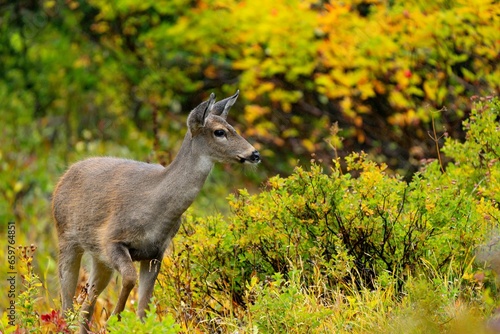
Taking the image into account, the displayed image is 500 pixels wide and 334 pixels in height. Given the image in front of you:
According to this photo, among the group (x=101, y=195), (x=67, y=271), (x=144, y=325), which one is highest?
(x=144, y=325)

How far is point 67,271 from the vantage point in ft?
26.0

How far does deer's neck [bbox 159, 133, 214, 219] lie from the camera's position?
23.0 ft

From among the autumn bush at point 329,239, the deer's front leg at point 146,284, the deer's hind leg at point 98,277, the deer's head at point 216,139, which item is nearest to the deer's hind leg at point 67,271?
the deer's hind leg at point 98,277

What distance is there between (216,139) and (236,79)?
356 inches

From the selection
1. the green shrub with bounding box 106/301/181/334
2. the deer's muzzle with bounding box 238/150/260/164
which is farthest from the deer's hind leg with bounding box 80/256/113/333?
the green shrub with bounding box 106/301/181/334

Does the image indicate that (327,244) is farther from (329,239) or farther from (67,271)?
(67,271)

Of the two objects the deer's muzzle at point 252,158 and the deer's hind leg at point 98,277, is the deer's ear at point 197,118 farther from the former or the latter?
the deer's hind leg at point 98,277

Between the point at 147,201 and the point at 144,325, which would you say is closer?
the point at 144,325

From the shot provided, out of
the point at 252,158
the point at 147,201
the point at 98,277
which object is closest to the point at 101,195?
the point at 147,201

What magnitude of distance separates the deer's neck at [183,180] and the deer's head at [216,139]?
6cm

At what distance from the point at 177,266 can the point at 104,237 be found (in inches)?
20.5

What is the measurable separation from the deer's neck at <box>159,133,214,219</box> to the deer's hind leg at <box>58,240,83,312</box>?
1163mm

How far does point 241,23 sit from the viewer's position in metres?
13.7

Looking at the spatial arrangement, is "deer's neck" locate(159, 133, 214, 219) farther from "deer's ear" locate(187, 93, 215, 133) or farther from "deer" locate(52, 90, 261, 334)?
"deer's ear" locate(187, 93, 215, 133)
